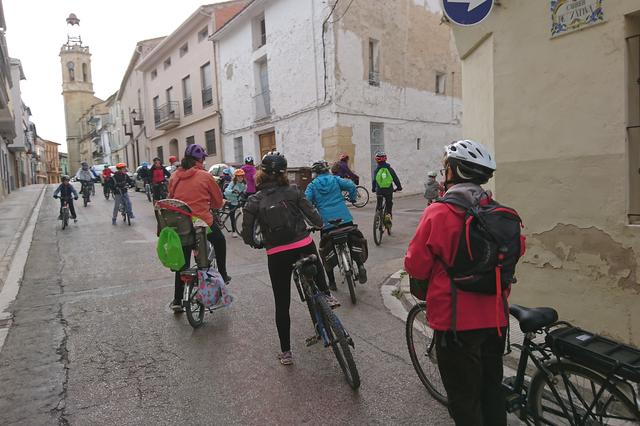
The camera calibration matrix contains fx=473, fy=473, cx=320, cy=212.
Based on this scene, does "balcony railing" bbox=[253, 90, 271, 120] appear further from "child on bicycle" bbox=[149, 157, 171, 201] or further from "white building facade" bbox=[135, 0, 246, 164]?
"child on bicycle" bbox=[149, 157, 171, 201]

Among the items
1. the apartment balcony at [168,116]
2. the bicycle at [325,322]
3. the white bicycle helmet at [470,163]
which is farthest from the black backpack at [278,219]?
the apartment balcony at [168,116]

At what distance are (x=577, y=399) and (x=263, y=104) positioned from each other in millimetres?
19338

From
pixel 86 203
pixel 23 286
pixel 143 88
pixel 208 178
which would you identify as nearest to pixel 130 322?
pixel 208 178

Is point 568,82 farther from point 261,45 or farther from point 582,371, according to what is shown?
point 261,45

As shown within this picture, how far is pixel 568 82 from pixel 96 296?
5.73 metres

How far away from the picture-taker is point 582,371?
220cm

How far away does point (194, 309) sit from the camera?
4797mm

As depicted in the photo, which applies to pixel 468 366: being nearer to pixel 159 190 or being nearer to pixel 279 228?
pixel 279 228

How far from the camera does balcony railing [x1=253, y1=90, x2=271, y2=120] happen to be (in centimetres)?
2003

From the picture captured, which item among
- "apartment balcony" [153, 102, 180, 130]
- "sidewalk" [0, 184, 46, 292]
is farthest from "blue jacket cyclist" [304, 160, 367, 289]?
"apartment balcony" [153, 102, 180, 130]

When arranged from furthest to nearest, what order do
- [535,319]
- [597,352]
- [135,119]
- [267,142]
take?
[135,119] → [267,142] → [535,319] → [597,352]

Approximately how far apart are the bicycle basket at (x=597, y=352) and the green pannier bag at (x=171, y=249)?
135 inches

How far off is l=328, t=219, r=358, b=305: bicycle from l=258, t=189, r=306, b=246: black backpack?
1844 mm

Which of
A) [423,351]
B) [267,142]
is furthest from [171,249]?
[267,142]
